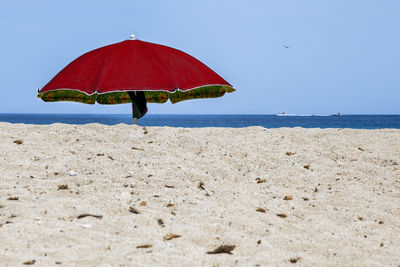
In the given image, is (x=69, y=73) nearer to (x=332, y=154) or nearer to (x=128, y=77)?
(x=128, y=77)

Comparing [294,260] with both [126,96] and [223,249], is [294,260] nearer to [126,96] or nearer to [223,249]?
[223,249]

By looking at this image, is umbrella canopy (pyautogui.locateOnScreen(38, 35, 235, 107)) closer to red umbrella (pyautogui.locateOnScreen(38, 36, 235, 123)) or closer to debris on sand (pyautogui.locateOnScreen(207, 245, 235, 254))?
red umbrella (pyautogui.locateOnScreen(38, 36, 235, 123))

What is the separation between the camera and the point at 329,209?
4.01 m

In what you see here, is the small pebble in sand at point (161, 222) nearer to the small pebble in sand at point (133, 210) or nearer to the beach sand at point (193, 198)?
the beach sand at point (193, 198)

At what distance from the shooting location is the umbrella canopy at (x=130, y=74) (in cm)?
554

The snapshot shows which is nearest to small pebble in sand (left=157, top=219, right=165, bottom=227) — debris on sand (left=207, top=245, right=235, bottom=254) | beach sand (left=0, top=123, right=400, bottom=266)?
beach sand (left=0, top=123, right=400, bottom=266)

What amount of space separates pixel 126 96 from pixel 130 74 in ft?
5.68

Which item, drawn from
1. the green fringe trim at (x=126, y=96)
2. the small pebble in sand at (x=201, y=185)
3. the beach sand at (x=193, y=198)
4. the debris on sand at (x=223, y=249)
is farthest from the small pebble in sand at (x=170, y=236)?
the green fringe trim at (x=126, y=96)

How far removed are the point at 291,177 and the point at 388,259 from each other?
1.85 m

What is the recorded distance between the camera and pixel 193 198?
13.0 ft

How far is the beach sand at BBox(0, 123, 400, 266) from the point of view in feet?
9.62

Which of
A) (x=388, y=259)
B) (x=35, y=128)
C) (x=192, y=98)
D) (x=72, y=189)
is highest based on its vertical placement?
(x=192, y=98)

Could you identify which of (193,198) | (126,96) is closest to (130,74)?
(126,96)

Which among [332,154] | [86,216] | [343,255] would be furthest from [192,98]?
[343,255]
